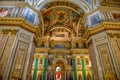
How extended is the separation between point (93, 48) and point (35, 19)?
5996mm

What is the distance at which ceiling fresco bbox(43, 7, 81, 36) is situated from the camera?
1714 centimetres

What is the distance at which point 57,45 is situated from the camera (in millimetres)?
20109

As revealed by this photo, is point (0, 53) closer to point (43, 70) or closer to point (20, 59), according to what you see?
point (20, 59)

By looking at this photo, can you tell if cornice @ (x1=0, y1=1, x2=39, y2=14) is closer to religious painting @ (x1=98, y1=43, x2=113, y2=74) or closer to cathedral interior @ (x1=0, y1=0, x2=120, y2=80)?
cathedral interior @ (x1=0, y1=0, x2=120, y2=80)

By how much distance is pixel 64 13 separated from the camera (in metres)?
17.8

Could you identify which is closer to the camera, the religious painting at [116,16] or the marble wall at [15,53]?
the marble wall at [15,53]

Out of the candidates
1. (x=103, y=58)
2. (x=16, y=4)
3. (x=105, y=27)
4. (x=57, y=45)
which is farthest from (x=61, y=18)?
(x=103, y=58)

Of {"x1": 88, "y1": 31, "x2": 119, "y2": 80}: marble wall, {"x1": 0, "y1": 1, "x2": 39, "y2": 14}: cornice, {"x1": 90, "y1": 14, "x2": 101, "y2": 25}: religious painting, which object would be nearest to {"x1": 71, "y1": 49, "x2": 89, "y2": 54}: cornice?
{"x1": 90, "y1": 14, "x2": 101, "y2": 25}: religious painting

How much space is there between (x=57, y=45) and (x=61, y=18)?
14.2ft

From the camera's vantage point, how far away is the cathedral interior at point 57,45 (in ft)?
30.1

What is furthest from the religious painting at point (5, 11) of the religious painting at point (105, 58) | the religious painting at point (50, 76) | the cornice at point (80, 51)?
the cornice at point (80, 51)

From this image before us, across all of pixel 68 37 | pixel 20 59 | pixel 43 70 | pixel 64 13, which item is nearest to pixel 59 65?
pixel 43 70

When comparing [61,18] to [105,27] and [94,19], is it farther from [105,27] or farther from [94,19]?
[105,27]

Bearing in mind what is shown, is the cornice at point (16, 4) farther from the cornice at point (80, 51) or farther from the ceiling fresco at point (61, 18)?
the cornice at point (80, 51)
